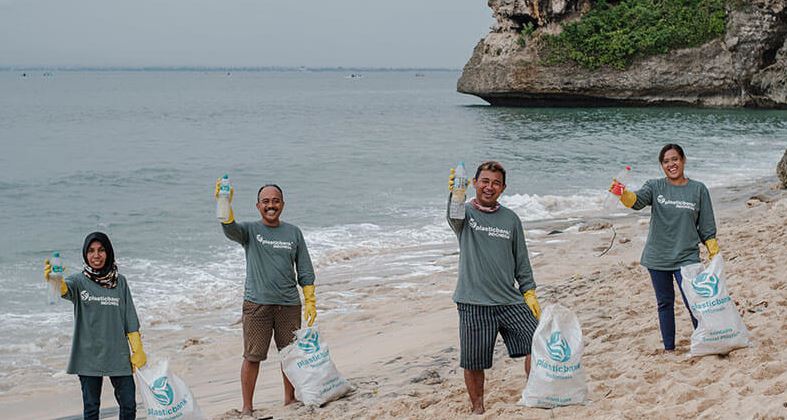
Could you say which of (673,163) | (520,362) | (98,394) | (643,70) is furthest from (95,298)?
(643,70)

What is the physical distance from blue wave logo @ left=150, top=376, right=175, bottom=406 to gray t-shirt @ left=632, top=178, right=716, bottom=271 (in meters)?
2.94

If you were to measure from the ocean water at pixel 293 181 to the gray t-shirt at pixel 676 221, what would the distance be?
489cm

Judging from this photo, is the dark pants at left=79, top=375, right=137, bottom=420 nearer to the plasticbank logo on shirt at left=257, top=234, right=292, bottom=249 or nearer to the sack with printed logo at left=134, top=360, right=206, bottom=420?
the sack with printed logo at left=134, top=360, right=206, bottom=420

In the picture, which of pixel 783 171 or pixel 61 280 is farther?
pixel 783 171

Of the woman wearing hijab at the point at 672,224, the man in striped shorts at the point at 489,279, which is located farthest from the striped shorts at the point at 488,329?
the woman wearing hijab at the point at 672,224

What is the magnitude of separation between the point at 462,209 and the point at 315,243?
31.6 ft

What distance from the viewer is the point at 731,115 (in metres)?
42.3

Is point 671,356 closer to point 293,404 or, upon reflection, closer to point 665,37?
point 293,404

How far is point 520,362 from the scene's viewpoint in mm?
5898

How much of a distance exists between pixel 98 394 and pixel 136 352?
1.13 feet

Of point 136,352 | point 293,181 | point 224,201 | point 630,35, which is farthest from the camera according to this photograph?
point 630,35

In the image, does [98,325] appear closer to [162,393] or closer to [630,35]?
[162,393]

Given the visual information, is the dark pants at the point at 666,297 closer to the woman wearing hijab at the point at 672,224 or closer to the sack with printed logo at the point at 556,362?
the woman wearing hijab at the point at 672,224

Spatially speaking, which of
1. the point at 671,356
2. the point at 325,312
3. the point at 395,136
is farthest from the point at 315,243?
the point at 395,136
